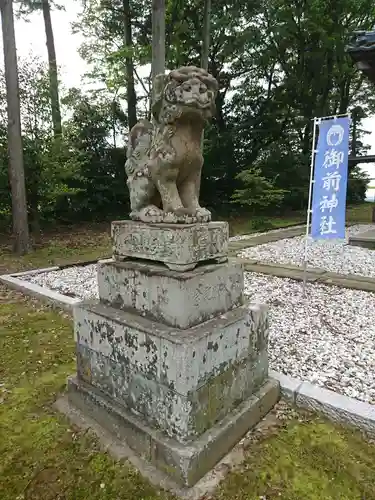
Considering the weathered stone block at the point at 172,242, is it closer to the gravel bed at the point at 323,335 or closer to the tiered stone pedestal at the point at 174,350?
the tiered stone pedestal at the point at 174,350

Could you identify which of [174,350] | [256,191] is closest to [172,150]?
[174,350]

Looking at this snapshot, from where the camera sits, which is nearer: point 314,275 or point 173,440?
point 173,440

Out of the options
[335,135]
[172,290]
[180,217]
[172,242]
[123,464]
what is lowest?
[123,464]

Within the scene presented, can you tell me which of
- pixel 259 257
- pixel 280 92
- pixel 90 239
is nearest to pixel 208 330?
pixel 259 257

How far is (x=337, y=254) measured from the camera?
21.9ft

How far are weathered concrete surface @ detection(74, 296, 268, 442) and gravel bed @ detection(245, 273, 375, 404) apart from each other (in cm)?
61

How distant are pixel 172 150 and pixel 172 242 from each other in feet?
1.76

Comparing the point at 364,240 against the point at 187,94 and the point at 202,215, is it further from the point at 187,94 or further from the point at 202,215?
the point at 187,94

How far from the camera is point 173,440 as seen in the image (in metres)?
1.71

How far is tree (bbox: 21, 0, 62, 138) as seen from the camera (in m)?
8.80

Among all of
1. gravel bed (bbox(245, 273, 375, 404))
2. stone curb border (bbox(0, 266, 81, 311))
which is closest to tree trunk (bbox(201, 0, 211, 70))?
stone curb border (bbox(0, 266, 81, 311))

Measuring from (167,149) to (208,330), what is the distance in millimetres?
1042

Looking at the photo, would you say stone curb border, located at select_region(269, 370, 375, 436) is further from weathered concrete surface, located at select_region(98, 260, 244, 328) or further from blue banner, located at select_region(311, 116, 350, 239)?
blue banner, located at select_region(311, 116, 350, 239)

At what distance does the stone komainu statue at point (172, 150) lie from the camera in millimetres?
1748
